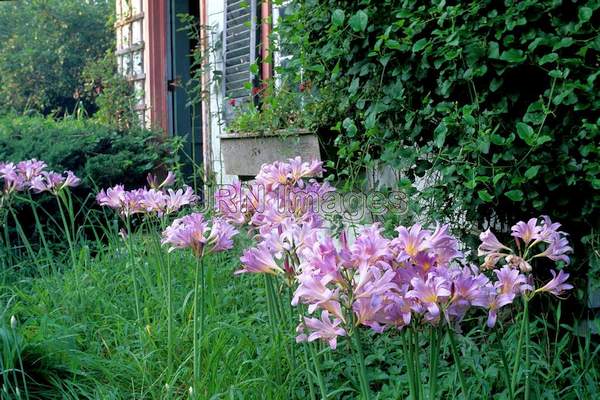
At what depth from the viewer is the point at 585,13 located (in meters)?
2.50

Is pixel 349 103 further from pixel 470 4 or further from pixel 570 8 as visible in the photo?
pixel 570 8

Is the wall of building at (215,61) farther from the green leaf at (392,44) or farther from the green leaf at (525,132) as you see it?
the green leaf at (525,132)

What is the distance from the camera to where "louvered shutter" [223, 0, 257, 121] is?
5.88 meters

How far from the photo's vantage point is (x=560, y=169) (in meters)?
2.64

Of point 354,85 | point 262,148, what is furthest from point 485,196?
point 262,148

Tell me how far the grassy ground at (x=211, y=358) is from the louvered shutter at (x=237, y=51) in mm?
2853

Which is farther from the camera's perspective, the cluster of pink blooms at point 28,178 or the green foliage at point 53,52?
the green foliage at point 53,52

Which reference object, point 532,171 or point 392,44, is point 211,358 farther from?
point 392,44

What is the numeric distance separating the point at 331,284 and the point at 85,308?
2.09 m

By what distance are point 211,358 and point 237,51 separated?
402 centimetres

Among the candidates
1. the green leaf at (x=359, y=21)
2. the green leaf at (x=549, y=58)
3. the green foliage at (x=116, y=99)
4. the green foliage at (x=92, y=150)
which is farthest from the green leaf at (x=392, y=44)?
the green foliage at (x=116, y=99)

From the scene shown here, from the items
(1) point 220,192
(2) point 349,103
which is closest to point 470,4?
(2) point 349,103

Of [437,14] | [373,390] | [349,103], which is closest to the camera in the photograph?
[373,390]

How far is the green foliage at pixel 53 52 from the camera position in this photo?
2288 cm
